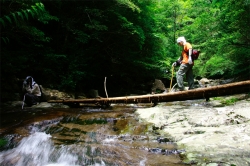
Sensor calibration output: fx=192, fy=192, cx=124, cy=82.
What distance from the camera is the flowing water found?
344 cm

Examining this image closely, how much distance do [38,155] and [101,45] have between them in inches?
397

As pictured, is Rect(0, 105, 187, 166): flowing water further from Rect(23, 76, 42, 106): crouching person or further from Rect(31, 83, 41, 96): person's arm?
Rect(31, 83, 41, 96): person's arm

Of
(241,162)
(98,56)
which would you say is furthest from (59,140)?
(98,56)

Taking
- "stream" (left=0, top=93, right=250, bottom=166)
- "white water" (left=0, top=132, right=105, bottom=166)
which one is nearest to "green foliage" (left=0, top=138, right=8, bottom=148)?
"stream" (left=0, top=93, right=250, bottom=166)

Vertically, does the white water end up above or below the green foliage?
below

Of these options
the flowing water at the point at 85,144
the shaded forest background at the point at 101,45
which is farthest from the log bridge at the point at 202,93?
the shaded forest background at the point at 101,45

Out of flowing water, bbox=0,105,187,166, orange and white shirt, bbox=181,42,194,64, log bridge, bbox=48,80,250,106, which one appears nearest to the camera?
flowing water, bbox=0,105,187,166

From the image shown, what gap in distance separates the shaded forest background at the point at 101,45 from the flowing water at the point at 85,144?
4473mm

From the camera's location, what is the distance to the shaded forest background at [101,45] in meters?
7.92

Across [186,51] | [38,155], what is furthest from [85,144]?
[186,51]

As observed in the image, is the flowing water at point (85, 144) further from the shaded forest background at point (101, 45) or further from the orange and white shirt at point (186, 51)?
the shaded forest background at point (101, 45)

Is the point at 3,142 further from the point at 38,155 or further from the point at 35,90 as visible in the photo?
the point at 35,90

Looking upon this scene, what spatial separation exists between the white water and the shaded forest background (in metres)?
4.97

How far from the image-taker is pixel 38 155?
3.95 meters
